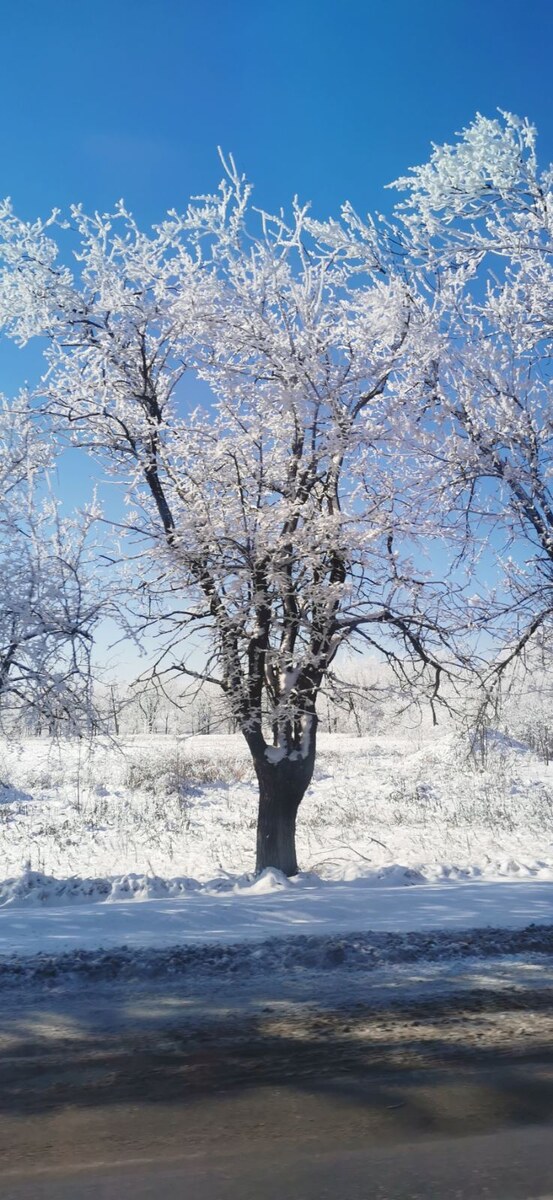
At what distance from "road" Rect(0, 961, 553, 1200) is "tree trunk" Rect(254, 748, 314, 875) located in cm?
615

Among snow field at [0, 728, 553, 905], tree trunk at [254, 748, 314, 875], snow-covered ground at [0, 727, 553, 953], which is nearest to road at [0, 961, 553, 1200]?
snow-covered ground at [0, 727, 553, 953]

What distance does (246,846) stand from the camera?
51.8 feet

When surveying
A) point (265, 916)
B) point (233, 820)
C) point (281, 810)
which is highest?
point (281, 810)

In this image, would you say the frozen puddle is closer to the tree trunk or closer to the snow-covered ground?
the snow-covered ground

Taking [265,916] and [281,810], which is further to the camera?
[281,810]

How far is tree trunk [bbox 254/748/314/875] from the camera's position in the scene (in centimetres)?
1123

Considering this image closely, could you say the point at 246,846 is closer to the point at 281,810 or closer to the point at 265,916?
the point at 281,810

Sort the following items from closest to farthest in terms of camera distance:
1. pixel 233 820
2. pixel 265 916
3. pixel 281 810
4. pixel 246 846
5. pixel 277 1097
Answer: pixel 277 1097 → pixel 265 916 → pixel 281 810 → pixel 246 846 → pixel 233 820

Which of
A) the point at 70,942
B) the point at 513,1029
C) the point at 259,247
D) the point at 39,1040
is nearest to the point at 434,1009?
the point at 513,1029

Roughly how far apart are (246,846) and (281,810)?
4.88m

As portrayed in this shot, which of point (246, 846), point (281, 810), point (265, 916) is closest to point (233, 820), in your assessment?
point (246, 846)

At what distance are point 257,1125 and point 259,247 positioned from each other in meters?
10.7

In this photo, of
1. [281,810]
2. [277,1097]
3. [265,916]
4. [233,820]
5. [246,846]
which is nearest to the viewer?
[277,1097]

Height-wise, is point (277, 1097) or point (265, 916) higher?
point (265, 916)
